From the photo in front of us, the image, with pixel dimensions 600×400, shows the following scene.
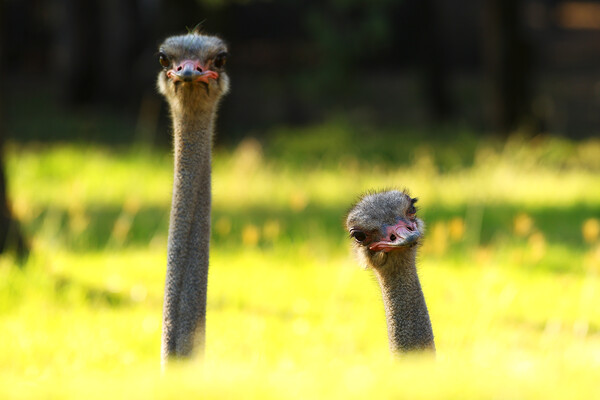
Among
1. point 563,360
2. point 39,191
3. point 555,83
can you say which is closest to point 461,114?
point 555,83

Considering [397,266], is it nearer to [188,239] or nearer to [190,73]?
[188,239]

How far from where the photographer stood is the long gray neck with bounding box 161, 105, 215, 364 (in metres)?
2.82

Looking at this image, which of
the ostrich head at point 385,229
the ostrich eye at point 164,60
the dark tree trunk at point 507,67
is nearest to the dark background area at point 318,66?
the dark tree trunk at point 507,67

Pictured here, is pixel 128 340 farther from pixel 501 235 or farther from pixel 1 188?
pixel 501 235

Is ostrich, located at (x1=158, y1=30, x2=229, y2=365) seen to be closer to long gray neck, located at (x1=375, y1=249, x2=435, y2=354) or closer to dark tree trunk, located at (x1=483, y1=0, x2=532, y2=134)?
long gray neck, located at (x1=375, y1=249, x2=435, y2=354)

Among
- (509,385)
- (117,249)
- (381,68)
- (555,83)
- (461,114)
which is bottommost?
(509,385)

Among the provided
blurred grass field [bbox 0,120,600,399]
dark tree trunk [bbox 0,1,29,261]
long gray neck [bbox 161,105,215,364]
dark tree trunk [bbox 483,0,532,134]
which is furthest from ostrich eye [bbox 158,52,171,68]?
dark tree trunk [bbox 483,0,532,134]

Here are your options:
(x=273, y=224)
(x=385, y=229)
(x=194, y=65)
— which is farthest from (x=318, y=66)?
(x=385, y=229)

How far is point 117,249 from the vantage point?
667 centimetres

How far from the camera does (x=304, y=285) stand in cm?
571

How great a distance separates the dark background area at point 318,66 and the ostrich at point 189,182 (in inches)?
303

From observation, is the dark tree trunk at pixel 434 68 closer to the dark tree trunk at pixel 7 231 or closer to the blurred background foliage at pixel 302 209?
the blurred background foliage at pixel 302 209

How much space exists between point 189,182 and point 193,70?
1.03ft

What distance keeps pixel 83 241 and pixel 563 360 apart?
512 cm
